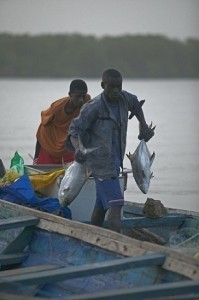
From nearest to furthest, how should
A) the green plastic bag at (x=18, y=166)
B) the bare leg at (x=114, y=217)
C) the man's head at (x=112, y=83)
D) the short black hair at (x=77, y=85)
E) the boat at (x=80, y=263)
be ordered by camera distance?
1. the boat at (x=80, y=263)
2. the man's head at (x=112, y=83)
3. the bare leg at (x=114, y=217)
4. the short black hair at (x=77, y=85)
5. the green plastic bag at (x=18, y=166)

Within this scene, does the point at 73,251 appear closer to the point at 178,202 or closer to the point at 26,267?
the point at 26,267

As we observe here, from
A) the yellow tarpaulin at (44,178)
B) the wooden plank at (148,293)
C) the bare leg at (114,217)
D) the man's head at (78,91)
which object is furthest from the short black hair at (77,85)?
the wooden plank at (148,293)

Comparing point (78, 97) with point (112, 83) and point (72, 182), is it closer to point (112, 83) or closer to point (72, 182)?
point (72, 182)

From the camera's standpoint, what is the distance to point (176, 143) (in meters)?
20.6

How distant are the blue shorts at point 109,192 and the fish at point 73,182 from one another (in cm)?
20

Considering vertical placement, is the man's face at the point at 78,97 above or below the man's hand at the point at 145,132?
above

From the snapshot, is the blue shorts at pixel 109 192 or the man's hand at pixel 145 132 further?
the man's hand at pixel 145 132

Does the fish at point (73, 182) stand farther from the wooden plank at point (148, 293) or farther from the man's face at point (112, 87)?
the wooden plank at point (148, 293)

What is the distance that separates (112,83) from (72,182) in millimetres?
718

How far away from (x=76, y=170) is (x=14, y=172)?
2.88ft

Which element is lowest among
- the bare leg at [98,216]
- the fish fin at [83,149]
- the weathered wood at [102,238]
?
the weathered wood at [102,238]

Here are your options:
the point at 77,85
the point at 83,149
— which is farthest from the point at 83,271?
the point at 77,85

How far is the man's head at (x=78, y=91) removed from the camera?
636 centimetres

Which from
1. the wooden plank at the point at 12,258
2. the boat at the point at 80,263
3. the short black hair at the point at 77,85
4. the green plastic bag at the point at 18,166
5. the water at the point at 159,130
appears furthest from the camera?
the water at the point at 159,130
